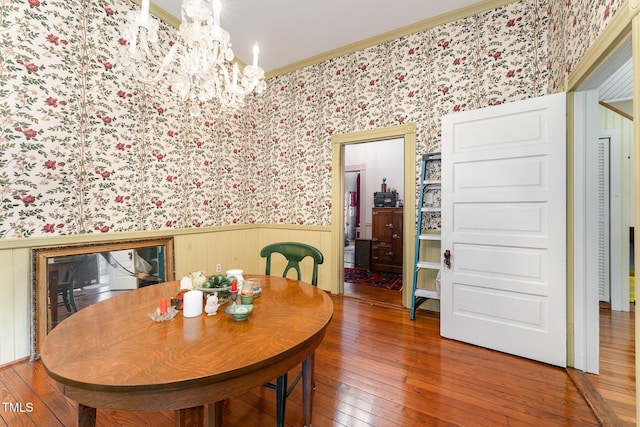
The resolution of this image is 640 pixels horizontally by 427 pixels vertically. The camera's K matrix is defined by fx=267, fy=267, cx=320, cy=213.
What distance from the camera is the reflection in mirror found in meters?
2.11

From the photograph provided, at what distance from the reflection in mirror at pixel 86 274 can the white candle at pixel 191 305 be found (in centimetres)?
178

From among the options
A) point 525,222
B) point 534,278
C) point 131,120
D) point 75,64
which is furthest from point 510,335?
point 75,64

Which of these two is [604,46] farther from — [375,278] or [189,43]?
[375,278]

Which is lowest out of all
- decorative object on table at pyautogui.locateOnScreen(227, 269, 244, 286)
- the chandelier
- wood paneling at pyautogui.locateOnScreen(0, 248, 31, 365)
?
wood paneling at pyautogui.locateOnScreen(0, 248, 31, 365)

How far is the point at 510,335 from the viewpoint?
7.22 feet

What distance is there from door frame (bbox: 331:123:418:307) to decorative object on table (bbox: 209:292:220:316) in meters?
2.40

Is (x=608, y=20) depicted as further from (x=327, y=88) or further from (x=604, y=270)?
(x=604, y=270)

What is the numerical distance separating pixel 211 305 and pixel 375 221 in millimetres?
4406

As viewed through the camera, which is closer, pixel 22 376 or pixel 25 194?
pixel 22 376

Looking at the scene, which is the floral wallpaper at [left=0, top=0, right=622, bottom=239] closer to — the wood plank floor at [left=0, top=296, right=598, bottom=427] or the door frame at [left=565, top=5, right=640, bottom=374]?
the door frame at [left=565, top=5, right=640, bottom=374]

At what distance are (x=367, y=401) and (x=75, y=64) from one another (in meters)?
3.47

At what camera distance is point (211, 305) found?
4.12 feet

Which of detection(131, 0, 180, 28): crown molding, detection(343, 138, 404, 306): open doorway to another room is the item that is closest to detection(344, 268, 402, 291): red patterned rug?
detection(343, 138, 404, 306): open doorway to another room

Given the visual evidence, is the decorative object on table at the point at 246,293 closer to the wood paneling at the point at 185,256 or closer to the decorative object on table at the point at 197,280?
the decorative object on table at the point at 197,280
